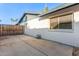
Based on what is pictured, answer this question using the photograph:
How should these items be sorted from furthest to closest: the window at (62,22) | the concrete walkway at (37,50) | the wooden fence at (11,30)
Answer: the wooden fence at (11,30)
the window at (62,22)
the concrete walkway at (37,50)

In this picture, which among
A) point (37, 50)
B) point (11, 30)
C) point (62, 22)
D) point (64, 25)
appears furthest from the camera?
point (11, 30)

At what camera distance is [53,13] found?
322 inches

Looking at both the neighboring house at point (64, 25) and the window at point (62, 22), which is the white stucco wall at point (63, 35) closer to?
the neighboring house at point (64, 25)

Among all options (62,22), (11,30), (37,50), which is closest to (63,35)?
(62,22)

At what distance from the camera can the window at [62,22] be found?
6.65 metres

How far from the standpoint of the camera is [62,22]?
24.2 feet

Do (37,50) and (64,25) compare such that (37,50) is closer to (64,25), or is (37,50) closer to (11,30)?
(64,25)

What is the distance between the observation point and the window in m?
6.65

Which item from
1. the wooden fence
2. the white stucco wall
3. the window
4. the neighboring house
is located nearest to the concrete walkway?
the white stucco wall

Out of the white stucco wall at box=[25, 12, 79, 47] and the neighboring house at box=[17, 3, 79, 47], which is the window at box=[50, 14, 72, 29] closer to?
the neighboring house at box=[17, 3, 79, 47]

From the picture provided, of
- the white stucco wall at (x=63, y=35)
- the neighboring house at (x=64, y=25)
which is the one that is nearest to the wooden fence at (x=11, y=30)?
the white stucco wall at (x=63, y=35)

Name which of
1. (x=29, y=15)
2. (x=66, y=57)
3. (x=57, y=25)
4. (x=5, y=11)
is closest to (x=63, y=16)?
(x=57, y=25)

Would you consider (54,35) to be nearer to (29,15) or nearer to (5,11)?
(5,11)

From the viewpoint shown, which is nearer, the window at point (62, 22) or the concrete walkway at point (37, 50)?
the concrete walkway at point (37, 50)
